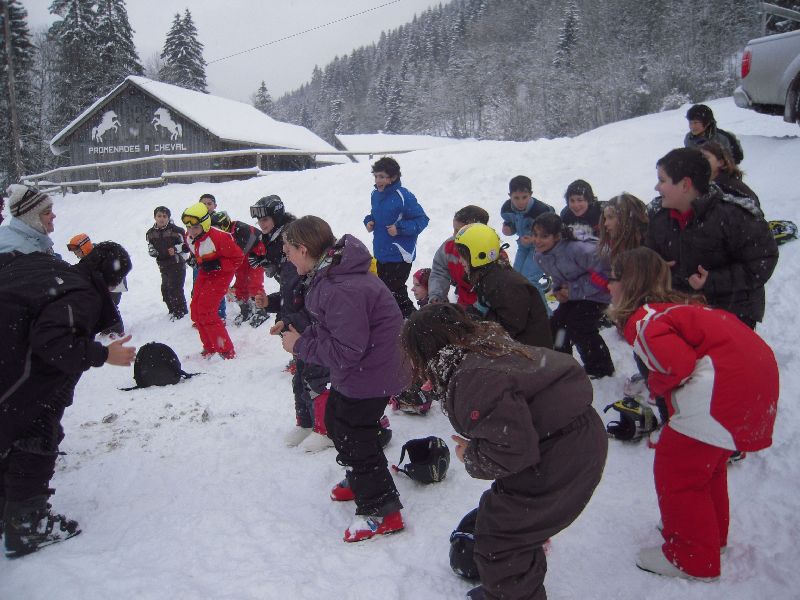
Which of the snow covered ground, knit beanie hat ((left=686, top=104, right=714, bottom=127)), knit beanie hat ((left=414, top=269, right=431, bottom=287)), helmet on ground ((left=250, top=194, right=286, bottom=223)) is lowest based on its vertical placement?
the snow covered ground

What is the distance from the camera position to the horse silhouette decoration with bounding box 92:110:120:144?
1037 inches

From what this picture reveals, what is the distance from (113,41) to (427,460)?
131ft

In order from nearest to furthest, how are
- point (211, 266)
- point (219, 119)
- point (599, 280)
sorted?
point (599, 280)
point (211, 266)
point (219, 119)

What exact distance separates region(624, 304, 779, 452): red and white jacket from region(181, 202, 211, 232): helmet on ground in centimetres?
559

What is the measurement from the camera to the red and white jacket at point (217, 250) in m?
6.36

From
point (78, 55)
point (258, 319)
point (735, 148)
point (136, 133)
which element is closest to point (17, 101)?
point (78, 55)

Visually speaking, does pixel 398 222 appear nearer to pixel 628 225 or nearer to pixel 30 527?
pixel 628 225

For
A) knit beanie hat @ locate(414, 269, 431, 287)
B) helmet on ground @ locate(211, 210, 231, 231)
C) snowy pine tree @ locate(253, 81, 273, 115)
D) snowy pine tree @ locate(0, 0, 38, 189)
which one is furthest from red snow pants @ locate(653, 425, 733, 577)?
snowy pine tree @ locate(253, 81, 273, 115)

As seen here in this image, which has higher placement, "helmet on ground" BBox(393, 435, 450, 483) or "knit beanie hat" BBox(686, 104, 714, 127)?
"knit beanie hat" BBox(686, 104, 714, 127)

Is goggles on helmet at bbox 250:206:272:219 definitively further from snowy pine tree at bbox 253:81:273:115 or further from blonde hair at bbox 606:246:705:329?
snowy pine tree at bbox 253:81:273:115

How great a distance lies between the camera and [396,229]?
233 inches

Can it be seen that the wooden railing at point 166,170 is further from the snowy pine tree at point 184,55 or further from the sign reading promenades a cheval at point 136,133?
the snowy pine tree at point 184,55

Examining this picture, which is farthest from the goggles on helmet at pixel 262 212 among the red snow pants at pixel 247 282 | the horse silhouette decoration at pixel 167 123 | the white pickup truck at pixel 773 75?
the horse silhouette decoration at pixel 167 123

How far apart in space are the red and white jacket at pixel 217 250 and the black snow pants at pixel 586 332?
4188 millimetres
